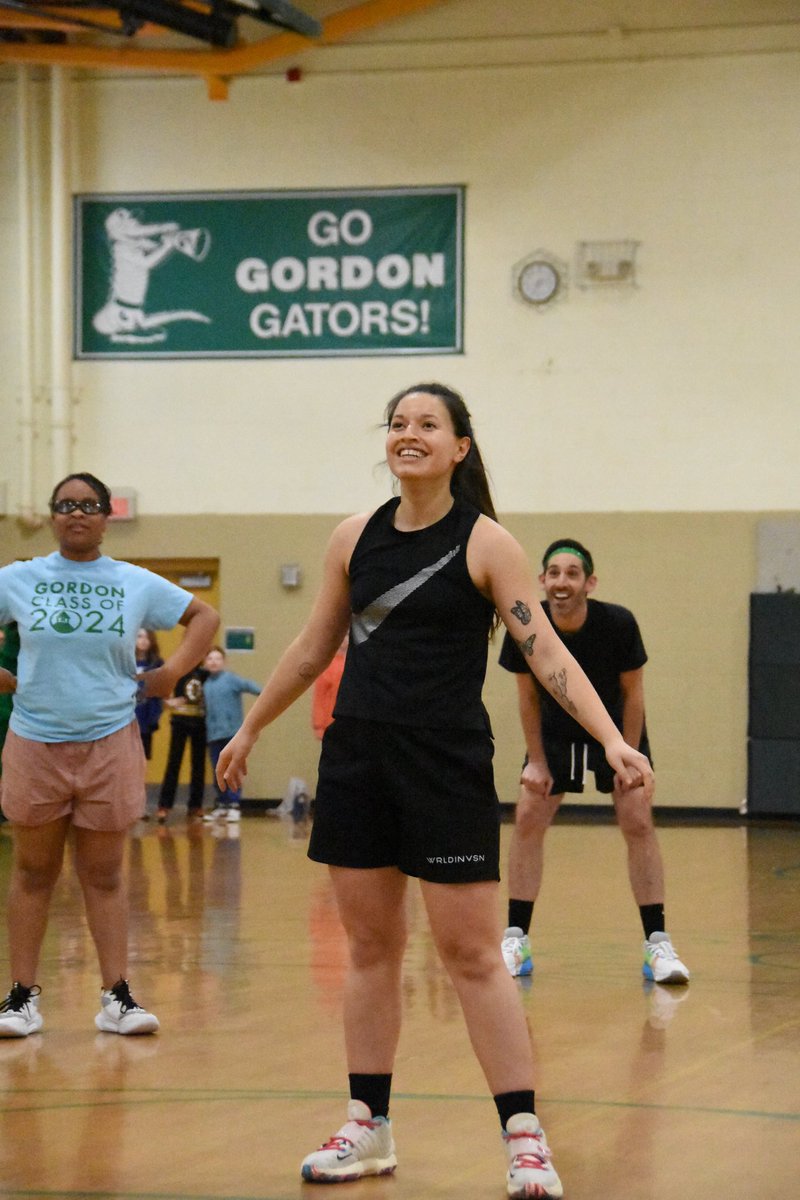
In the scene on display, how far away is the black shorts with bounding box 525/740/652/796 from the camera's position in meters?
6.59

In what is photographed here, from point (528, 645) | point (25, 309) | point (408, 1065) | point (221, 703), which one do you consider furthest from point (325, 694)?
point (528, 645)

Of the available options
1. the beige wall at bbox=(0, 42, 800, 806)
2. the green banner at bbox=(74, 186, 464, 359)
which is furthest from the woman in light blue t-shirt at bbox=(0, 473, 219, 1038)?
the green banner at bbox=(74, 186, 464, 359)

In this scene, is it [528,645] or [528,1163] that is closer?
[528,1163]

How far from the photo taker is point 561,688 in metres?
3.72

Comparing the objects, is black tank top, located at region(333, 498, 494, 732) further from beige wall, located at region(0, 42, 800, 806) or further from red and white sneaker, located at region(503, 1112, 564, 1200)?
beige wall, located at region(0, 42, 800, 806)

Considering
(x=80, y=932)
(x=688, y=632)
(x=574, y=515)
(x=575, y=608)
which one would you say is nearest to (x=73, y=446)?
(x=574, y=515)

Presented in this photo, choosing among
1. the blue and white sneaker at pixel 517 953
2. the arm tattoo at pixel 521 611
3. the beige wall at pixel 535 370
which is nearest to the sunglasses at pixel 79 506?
the arm tattoo at pixel 521 611

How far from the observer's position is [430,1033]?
5.36 metres

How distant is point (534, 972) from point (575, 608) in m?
1.55

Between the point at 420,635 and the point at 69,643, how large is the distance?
1.93m

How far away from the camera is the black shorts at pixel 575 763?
6594mm

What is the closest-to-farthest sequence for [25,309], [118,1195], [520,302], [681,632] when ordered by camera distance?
1. [118,1195]
2. [681,632]
3. [520,302]
4. [25,309]

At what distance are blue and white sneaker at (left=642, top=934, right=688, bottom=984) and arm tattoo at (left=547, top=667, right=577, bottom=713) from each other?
2.90m

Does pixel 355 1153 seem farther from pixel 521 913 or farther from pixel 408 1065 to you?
pixel 521 913
